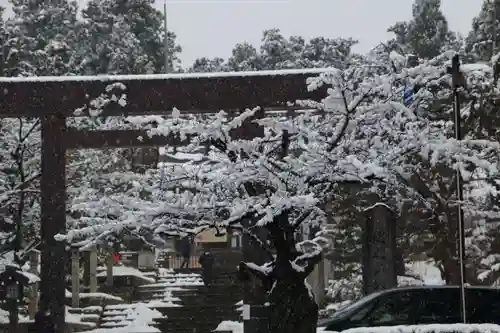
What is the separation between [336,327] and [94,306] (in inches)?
465

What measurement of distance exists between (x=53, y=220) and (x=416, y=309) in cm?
635

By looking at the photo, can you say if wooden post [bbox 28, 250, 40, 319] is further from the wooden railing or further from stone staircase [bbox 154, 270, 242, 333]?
the wooden railing

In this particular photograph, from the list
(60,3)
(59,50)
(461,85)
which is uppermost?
(60,3)

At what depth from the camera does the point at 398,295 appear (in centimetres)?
1123

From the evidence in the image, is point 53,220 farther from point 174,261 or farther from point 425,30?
point 425,30

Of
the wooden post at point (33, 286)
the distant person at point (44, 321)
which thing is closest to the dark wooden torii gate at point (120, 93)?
the distant person at point (44, 321)

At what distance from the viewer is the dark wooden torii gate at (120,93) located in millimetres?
13102

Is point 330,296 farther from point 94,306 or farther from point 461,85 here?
point 461,85

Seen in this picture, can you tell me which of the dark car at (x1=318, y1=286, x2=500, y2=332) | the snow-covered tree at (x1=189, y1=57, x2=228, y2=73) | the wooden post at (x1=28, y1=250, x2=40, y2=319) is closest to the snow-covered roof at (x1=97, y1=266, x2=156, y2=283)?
the wooden post at (x1=28, y1=250, x2=40, y2=319)

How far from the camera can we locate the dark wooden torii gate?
13.1 m

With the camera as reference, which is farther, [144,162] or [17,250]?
[144,162]

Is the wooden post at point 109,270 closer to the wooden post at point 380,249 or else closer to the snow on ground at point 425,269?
the snow on ground at point 425,269

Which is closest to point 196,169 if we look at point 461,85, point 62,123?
point 461,85

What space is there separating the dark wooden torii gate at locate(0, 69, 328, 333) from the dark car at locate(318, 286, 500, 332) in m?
3.69
